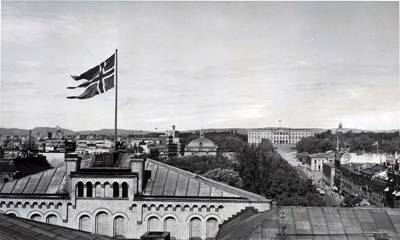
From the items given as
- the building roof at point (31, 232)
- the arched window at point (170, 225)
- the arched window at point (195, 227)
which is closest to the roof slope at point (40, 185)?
the arched window at point (170, 225)

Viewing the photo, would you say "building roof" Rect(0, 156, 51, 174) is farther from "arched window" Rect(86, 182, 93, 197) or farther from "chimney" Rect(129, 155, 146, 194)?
"chimney" Rect(129, 155, 146, 194)

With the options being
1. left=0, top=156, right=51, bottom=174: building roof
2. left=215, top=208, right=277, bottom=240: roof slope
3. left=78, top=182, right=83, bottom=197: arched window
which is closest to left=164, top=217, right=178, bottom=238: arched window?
left=215, top=208, right=277, bottom=240: roof slope

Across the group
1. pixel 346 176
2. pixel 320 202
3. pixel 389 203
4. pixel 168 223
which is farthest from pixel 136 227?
pixel 346 176

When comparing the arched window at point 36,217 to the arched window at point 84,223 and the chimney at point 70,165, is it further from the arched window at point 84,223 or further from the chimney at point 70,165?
the arched window at point 84,223

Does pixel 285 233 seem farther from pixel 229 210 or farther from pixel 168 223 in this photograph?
pixel 168 223

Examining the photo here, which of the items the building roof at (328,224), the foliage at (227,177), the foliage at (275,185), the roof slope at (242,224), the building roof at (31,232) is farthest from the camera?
the foliage at (227,177)

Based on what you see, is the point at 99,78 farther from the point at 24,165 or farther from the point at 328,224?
the point at 24,165
